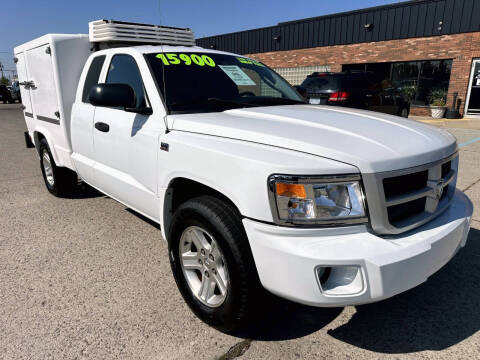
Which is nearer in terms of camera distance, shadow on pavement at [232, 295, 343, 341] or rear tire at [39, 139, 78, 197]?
shadow on pavement at [232, 295, 343, 341]

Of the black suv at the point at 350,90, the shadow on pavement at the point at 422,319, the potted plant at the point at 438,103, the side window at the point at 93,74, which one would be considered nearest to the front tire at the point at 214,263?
the shadow on pavement at the point at 422,319

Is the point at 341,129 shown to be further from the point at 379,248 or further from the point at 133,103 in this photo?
the point at 133,103

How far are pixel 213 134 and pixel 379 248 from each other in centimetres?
117

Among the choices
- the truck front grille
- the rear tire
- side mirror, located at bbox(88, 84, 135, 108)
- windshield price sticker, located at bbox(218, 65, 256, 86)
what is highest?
windshield price sticker, located at bbox(218, 65, 256, 86)

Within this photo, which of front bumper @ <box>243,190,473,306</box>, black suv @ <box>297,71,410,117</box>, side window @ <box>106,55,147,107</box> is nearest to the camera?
front bumper @ <box>243,190,473,306</box>

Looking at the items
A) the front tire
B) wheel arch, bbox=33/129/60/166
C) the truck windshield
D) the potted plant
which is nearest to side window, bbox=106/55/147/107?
the truck windshield

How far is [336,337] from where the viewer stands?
2.29m

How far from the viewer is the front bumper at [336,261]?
1.74m

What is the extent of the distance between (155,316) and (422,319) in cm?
179

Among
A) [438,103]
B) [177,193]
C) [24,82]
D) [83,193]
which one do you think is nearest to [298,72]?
[438,103]

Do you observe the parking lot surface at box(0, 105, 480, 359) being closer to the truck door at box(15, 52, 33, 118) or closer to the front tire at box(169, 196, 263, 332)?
the front tire at box(169, 196, 263, 332)

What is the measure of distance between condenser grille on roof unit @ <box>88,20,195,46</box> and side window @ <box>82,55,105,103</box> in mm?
492

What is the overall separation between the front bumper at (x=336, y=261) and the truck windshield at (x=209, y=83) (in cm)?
130

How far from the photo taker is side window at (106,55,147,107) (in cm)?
306
